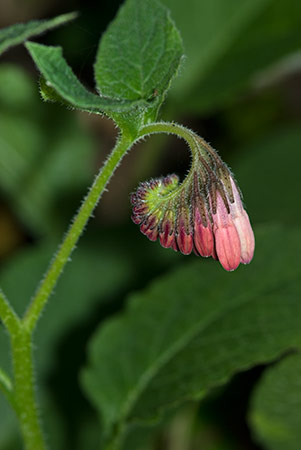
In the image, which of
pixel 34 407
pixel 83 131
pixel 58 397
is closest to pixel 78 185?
pixel 83 131

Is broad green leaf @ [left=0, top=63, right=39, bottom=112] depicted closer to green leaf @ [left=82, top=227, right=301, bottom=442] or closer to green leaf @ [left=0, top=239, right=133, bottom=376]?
green leaf @ [left=0, top=239, right=133, bottom=376]

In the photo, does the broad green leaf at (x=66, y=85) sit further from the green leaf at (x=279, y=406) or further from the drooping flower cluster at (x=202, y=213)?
the green leaf at (x=279, y=406)

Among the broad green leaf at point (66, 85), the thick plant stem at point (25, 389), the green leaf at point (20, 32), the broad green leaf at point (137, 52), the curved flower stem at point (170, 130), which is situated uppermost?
the green leaf at point (20, 32)

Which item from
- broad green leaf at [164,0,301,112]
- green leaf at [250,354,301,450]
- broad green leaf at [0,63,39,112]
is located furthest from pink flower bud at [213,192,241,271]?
broad green leaf at [0,63,39,112]

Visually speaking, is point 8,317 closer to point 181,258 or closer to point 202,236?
point 202,236

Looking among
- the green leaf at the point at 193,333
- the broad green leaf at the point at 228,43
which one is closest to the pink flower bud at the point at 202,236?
the green leaf at the point at 193,333

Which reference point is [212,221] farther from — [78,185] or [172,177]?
[78,185]
